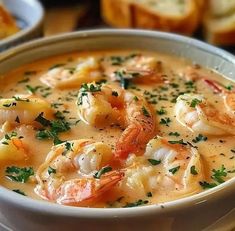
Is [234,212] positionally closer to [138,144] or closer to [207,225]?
[207,225]

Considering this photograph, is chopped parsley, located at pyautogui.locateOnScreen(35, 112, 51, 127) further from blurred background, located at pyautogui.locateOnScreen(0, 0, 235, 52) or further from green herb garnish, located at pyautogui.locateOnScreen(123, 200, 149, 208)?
blurred background, located at pyautogui.locateOnScreen(0, 0, 235, 52)

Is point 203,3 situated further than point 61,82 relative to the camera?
Yes

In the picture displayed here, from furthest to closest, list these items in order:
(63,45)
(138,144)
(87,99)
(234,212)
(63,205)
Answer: (63,45) < (87,99) < (138,144) < (234,212) < (63,205)

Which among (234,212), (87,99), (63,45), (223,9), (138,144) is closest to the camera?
(234,212)

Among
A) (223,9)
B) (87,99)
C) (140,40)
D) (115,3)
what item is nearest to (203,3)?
(223,9)

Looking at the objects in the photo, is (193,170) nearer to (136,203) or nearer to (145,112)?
(136,203)

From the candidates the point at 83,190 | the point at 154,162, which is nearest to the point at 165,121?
the point at 154,162
